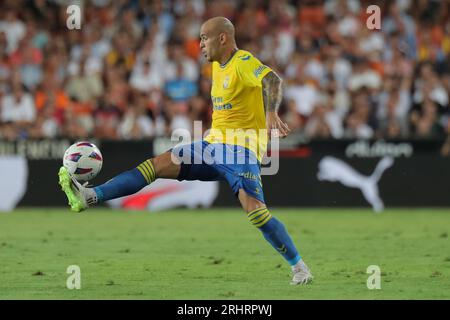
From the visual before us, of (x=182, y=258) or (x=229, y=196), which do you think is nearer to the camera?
(x=182, y=258)

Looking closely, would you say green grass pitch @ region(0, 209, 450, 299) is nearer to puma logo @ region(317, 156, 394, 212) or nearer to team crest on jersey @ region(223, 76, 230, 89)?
puma logo @ region(317, 156, 394, 212)

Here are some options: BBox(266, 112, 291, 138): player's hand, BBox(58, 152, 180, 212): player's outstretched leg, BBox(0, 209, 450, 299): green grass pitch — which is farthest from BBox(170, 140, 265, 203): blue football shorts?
BBox(0, 209, 450, 299): green grass pitch

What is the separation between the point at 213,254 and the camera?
38.3 ft

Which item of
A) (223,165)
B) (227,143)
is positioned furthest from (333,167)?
(223,165)

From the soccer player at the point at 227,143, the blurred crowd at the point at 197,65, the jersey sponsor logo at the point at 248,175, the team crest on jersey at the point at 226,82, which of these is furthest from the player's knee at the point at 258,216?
the blurred crowd at the point at 197,65

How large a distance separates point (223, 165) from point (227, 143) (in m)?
0.24

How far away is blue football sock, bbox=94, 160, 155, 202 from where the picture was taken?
9453mm

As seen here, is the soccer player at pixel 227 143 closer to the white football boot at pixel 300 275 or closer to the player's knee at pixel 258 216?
the white football boot at pixel 300 275

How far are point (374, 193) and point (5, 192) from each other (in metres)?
6.38

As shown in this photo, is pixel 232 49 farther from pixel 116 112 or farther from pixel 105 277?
pixel 116 112

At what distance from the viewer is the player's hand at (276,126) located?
8.83 metres

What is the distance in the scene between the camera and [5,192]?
1752 centimetres

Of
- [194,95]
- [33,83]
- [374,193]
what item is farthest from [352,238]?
[33,83]

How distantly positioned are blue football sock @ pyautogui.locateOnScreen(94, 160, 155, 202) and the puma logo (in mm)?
8313
